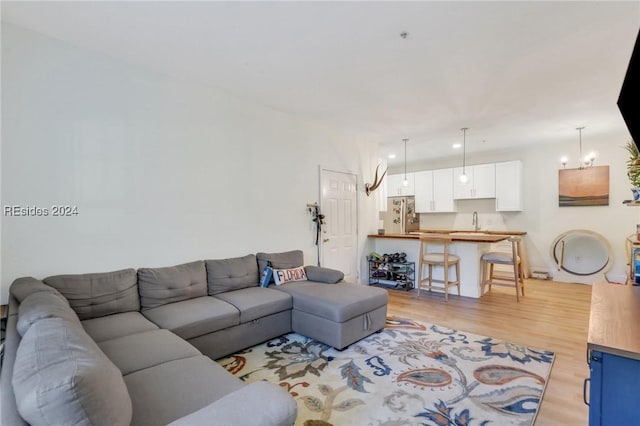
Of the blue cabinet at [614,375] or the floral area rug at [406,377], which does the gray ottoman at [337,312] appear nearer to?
the floral area rug at [406,377]

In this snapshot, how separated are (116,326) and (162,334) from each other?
402mm

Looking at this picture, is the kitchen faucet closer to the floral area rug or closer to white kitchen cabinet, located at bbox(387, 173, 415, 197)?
white kitchen cabinet, located at bbox(387, 173, 415, 197)

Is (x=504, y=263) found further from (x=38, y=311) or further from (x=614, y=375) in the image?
(x=38, y=311)

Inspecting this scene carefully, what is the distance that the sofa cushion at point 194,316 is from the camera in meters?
2.38

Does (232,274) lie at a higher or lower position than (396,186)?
lower

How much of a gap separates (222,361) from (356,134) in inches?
153

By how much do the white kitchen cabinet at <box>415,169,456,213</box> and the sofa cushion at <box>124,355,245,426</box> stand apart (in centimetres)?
621

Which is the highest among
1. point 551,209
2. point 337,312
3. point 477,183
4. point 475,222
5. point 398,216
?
point 477,183

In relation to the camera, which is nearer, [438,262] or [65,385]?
[65,385]

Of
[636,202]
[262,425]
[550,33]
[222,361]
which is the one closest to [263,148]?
[222,361]

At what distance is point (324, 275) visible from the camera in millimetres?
3598

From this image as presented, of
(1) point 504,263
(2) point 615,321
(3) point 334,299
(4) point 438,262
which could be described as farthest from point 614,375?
(1) point 504,263

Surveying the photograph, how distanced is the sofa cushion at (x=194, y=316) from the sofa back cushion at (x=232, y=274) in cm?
32

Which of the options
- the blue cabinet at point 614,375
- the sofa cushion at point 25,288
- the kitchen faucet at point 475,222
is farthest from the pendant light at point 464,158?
the sofa cushion at point 25,288
